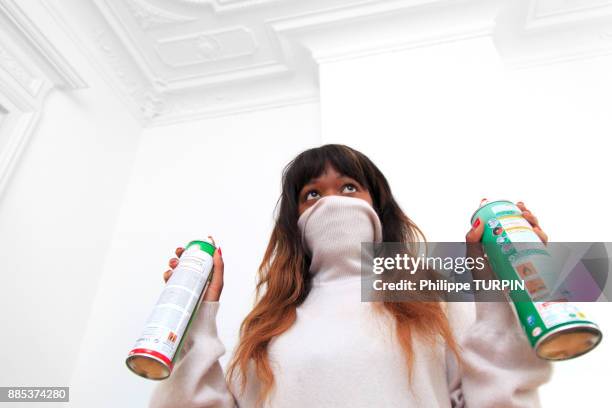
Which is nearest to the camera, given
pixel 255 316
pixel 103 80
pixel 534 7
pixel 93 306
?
pixel 255 316

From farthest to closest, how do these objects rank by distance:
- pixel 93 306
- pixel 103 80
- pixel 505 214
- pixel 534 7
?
pixel 103 80
pixel 534 7
pixel 93 306
pixel 505 214

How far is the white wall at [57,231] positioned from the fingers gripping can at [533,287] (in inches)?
52.2

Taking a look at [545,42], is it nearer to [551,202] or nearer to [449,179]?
[551,202]

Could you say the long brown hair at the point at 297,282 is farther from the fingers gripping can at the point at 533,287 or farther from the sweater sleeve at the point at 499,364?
the fingers gripping can at the point at 533,287

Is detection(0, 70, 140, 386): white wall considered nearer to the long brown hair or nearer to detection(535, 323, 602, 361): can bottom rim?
the long brown hair

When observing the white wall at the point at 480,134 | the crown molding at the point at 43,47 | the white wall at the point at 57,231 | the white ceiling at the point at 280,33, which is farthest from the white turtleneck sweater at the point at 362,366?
the white ceiling at the point at 280,33

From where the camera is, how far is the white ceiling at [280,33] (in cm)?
178

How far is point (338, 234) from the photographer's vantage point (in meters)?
0.85

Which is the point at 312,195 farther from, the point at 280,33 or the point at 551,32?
the point at 551,32

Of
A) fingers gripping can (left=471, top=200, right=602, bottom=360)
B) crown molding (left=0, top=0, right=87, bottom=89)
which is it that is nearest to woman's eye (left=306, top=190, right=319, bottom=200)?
fingers gripping can (left=471, top=200, right=602, bottom=360)

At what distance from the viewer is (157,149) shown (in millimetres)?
2045

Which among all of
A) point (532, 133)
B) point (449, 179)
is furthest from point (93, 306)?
point (532, 133)

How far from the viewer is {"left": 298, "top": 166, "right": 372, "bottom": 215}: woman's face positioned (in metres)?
0.97

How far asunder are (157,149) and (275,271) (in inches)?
53.1
